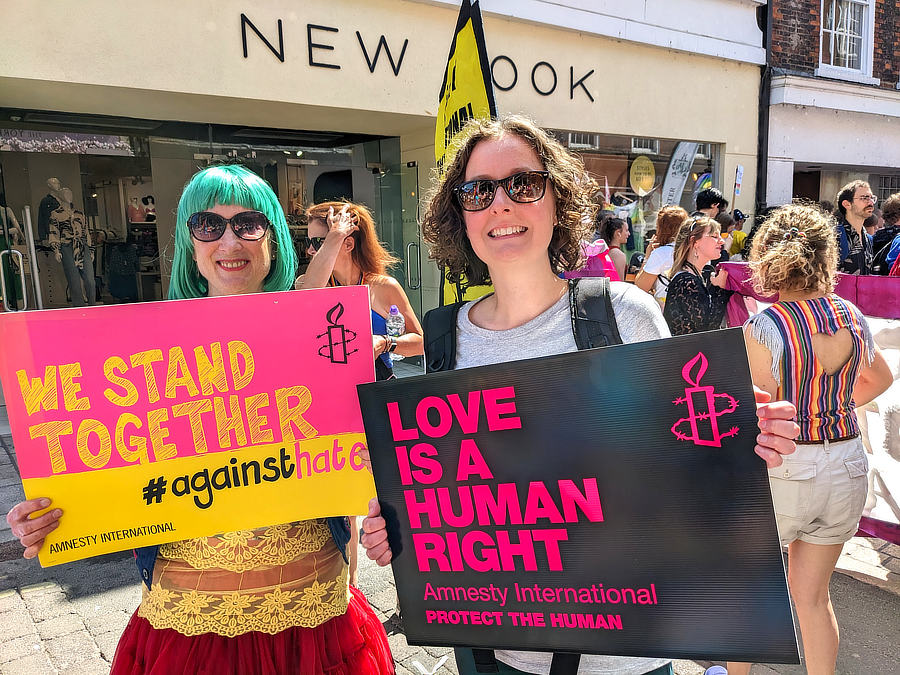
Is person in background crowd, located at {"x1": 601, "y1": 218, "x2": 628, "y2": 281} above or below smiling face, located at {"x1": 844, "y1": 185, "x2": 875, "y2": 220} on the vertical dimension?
below

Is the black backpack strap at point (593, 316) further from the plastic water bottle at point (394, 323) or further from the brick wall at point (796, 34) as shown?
the brick wall at point (796, 34)

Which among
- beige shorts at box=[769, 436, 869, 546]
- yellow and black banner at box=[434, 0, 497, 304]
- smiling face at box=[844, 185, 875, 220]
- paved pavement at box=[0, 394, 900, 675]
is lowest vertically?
paved pavement at box=[0, 394, 900, 675]

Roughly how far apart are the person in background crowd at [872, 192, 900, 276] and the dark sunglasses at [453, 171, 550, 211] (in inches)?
195

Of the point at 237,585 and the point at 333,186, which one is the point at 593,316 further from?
the point at 333,186

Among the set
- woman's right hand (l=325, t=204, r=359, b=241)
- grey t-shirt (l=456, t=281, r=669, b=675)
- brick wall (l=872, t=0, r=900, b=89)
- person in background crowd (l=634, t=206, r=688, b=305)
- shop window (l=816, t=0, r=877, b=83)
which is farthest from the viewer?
brick wall (l=872, t=0, r=900, b=89)

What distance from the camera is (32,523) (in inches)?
57.1

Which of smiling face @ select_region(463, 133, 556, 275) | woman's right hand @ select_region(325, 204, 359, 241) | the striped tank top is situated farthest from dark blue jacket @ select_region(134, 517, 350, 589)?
the striped tank top

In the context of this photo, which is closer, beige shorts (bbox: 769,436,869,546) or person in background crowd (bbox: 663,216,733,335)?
beige shorts (bbox: 769,436,869,546)

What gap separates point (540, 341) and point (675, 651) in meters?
0.74

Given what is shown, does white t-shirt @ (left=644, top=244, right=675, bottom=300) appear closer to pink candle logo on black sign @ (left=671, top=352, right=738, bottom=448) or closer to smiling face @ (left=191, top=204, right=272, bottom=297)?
smiling face @ (left=191, top=204, right=272, bottom=297)

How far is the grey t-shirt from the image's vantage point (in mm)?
1439

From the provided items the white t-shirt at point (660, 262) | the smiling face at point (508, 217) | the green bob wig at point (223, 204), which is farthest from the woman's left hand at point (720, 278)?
the green bob wig at point (223, 204)

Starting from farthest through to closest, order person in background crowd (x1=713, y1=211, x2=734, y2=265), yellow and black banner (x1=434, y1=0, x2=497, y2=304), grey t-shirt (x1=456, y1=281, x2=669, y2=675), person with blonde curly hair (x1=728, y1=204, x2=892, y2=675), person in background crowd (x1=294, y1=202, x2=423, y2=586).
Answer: person in background crowd (x1=713, y1=211, x2=734, y2=265) → person in background crowd (x1=294, y1=202, x2=423, y2=586) → yellow and black banner (x1=434, y1=0, x2=497, y2=304) → person with blonde curly hair (x1=728, y1=204, x2=892, y2=675) → grey t-shirt (x1=456, y1=281, x2=669, y2=675)

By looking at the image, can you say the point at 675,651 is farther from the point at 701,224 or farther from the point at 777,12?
the point at 777,12
